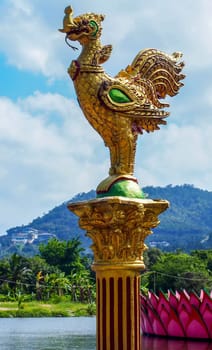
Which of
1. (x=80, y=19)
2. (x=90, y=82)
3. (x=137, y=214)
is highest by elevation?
(x=80, y=19)

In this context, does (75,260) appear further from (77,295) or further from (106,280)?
(106,280)

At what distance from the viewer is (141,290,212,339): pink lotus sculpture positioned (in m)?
23.5

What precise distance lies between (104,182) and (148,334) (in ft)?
67.0

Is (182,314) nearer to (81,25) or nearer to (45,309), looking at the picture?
(81,25)

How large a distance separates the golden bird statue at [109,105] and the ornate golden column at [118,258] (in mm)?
226

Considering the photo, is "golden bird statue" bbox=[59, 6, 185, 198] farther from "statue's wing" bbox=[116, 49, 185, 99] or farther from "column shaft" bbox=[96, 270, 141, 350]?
"column shaft" bbox=[96, 270, 141, 350]

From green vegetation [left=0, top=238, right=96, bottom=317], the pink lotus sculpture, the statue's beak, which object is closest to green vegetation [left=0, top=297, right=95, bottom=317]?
green vegetation [left=0, top=238, right=96, bottom=317]

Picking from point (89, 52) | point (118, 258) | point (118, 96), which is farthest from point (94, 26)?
point (118, 258)

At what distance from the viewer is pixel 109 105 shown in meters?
6.57

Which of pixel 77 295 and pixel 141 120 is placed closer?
pixel 141 120

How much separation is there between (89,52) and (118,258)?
1.79m

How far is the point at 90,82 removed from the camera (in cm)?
661

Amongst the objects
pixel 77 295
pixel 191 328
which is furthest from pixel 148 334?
pixel 77 295

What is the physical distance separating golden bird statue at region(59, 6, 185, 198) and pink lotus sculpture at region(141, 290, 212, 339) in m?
17.1
